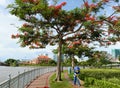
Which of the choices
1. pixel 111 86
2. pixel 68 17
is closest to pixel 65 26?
pixel 68 17

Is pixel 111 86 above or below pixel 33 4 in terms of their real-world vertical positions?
below

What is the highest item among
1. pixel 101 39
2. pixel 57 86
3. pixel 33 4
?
pixel 33 4

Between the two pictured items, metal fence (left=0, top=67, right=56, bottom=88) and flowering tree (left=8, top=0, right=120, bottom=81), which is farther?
flowering tree (left=8, top=0, right=120, bottom=81)

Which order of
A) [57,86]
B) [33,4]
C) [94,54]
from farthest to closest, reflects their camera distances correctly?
[94,54], [33,4], [57,86]

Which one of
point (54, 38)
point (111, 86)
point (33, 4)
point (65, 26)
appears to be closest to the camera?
point (111, 86)

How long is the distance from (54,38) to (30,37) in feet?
8.11

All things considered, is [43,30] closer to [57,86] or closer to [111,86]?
[57,86]

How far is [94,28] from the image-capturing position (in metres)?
28.7

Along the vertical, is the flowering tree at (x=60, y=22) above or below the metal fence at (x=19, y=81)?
above

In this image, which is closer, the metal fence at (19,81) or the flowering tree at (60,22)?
the metal fence at (19,81)

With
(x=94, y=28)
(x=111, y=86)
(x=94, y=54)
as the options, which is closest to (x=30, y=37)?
(x=94, y=28)

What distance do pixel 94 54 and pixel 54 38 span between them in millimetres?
29197

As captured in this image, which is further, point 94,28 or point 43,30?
point 43,30

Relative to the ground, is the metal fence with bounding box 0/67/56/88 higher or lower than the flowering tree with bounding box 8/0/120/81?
lower
